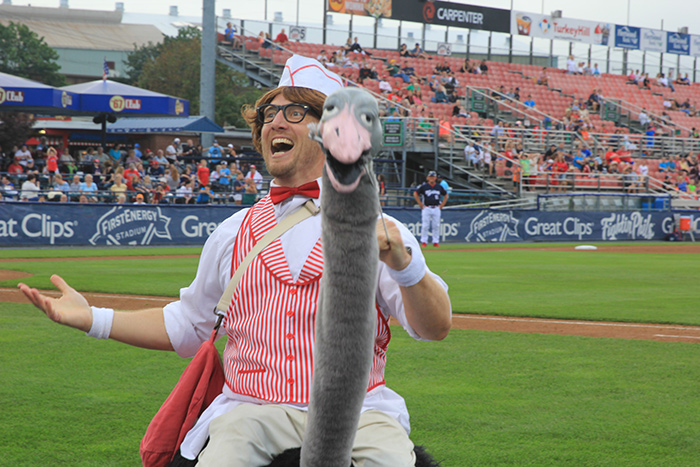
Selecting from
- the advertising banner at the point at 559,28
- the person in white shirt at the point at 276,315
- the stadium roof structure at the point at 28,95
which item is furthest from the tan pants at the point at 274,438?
the advertising banner at the point at 559,28

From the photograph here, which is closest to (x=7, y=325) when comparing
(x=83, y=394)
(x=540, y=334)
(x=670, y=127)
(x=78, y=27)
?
(x=83, y=394)

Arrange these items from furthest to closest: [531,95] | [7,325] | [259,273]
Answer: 1. [531,95]
2. [7,325]
3. [259,273]

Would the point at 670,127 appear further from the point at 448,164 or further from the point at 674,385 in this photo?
the point at 674,385

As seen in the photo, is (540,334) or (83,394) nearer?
(83,394)

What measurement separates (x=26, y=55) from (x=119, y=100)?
4816 centimetres

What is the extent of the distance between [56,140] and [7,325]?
39.7 meters

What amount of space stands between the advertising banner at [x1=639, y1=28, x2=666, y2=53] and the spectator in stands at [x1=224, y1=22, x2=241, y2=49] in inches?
1238

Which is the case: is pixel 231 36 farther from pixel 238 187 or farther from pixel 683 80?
pixel 683 80

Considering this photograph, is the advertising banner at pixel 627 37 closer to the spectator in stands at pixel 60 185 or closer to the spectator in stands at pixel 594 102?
the spectator in stands at pixel 594 102

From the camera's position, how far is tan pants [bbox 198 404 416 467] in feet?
7.34

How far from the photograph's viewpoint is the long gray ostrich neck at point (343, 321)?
161 centimetres

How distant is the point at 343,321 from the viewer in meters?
1.71

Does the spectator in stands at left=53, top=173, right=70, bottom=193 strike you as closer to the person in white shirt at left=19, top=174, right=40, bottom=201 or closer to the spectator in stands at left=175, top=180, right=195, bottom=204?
the person in white shirt at left=19, top=174, right=40, bottom=201

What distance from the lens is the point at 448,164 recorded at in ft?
100
